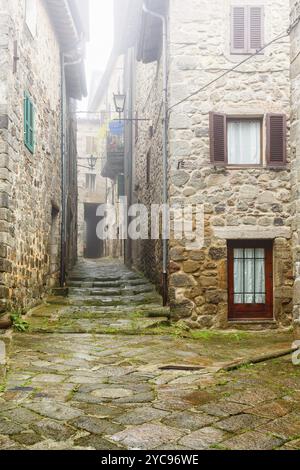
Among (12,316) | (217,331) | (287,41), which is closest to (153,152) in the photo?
(287,41)

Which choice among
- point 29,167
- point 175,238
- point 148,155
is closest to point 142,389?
point 175,238

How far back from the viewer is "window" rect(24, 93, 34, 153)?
8.04 meters

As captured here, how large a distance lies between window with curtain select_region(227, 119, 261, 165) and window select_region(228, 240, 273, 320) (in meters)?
1.45

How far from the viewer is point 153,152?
10914 millimetres

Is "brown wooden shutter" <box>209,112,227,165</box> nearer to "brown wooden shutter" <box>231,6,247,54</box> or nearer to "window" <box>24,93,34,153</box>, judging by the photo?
"brown wooden shutter" <box>231,6,247,54</box>

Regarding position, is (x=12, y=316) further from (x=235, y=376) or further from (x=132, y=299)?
(x=235, y=376)

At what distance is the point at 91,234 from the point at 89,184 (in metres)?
3.03

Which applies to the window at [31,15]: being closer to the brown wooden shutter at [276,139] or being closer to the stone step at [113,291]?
the brown wooden shutter at [276,139]

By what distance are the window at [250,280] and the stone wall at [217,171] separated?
0.21 metres

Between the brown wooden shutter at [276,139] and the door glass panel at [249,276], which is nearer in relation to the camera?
the brown wooden shutter at [276,139]

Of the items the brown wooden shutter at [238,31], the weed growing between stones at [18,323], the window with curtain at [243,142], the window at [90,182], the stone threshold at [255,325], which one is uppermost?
the brown wooden shutter at [238,31]

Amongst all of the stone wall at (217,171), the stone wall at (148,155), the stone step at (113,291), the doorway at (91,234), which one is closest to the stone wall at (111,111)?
the doorway at (91,234)

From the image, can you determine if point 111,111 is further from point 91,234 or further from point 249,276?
point 249,276

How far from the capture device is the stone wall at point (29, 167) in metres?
6.96
